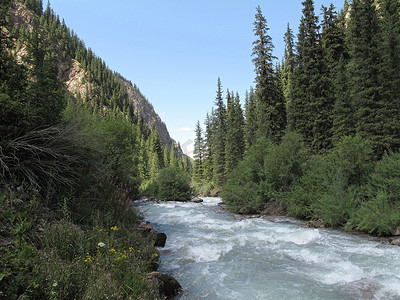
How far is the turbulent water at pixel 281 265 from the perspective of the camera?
17.8 feet

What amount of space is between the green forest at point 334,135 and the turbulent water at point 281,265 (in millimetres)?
2894

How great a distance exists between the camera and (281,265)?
707cm

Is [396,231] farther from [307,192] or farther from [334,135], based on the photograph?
[334,135]

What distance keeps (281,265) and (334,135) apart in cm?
1909

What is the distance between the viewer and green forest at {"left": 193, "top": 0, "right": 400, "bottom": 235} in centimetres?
1254

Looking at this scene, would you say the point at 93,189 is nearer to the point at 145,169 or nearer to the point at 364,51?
the point at 364,51

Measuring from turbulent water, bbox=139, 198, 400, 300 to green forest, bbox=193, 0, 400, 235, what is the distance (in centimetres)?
289

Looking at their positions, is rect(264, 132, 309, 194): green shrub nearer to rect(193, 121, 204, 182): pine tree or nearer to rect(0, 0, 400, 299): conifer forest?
rect(0, 0, 400, 299): conifer forest

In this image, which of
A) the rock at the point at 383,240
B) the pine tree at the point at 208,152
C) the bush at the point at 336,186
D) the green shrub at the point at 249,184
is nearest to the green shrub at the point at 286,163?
the green shrub at the point at 249,184

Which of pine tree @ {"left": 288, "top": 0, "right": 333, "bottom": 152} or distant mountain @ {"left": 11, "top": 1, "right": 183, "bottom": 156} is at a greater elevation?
distant mountain @ {"left": 11, "top": 1, "right": 183, "bottom": 156}


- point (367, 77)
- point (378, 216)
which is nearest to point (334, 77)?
point (367, 77)

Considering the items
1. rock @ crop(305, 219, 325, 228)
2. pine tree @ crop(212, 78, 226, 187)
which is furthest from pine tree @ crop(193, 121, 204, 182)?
rock @ crop(305, 219, 325, 228)

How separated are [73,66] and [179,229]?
152 m

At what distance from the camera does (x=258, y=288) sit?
5.64 m
